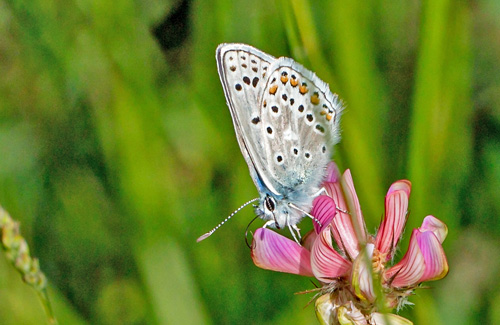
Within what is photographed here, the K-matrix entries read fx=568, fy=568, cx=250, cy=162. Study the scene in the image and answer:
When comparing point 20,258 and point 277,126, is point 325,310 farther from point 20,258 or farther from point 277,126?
point 20,258

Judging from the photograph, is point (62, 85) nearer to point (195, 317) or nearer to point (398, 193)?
point (195, 317)

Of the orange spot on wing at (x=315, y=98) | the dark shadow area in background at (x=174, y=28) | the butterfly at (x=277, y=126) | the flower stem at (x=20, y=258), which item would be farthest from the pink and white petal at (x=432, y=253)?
the dark shadow area in background at (x=174, y=28)

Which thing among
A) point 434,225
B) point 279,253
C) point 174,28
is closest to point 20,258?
point 279,253

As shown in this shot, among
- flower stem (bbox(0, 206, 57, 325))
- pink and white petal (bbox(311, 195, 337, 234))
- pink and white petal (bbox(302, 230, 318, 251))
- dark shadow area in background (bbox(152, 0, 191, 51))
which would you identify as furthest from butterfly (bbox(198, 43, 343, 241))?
dark shadow area in background (bbox(152, 0, 191, 51))

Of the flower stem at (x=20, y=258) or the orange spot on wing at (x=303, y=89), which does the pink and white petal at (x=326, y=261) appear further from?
the flower stem at (x=20, y=258)

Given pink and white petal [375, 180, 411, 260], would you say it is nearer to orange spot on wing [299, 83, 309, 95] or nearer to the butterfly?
the butterfly

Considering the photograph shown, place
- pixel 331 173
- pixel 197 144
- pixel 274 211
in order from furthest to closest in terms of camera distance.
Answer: pixel 197 144, pixel 274 211, pixel 331 173
